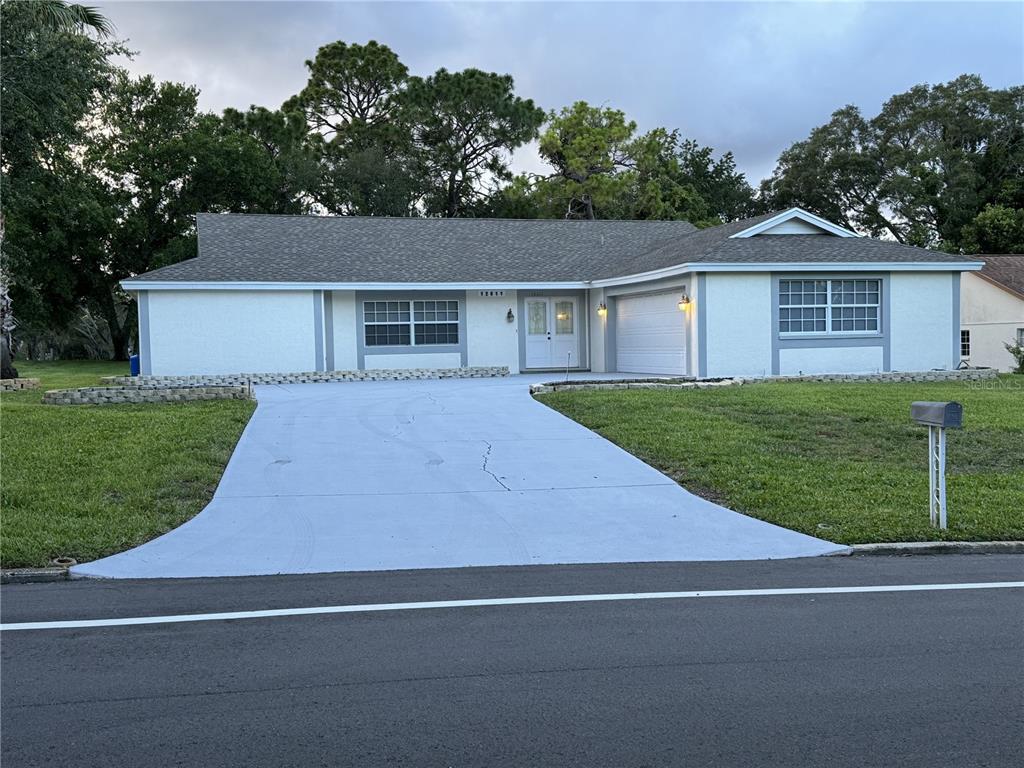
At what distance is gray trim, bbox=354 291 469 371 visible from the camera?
22.9m

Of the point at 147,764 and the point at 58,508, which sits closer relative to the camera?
the point at 147,764

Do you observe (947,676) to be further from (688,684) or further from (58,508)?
(58,508)

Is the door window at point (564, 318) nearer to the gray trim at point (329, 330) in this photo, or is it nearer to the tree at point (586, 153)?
the gray trim at point (329, 330)

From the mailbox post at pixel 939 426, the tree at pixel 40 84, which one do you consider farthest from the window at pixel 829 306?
the tree at pixel 40 84

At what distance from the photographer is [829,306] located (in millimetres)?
21062

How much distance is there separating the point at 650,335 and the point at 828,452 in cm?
1158

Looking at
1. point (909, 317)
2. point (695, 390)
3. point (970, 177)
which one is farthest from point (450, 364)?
point (970, 177)

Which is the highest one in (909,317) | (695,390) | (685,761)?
(909,317)

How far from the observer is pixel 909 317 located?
70.6ft


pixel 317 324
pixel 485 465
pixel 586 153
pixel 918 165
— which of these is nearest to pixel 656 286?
pixel 317 324

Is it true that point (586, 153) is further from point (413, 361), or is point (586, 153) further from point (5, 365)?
point (5, 365)

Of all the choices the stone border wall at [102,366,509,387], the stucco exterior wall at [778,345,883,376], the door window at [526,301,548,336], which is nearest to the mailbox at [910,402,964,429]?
the stucco exterior wall at [778,345,883,376]

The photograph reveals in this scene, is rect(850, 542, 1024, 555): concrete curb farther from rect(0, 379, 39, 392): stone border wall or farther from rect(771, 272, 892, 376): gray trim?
rect(0, 379, 39, 392): stone border wall

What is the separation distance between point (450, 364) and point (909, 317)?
11481mm
